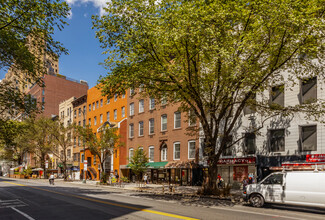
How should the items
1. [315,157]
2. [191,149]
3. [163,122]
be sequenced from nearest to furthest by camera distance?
[315,157] → [191,149] → [163,122]

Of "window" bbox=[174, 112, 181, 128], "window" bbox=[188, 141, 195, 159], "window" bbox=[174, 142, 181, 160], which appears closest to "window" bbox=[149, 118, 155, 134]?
"window" bbox=[174, 112, 181, 128]

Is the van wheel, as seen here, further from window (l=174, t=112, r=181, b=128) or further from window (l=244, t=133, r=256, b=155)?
window (l=174, t=112, r=181, b=128)

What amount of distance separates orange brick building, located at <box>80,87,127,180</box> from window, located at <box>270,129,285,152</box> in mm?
25373

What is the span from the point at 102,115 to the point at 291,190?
4751cm

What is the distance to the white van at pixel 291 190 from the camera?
14547mm

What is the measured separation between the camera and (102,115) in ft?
195

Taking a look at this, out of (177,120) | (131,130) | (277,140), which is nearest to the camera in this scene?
(277,140)

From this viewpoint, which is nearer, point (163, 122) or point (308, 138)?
point (308, 138)

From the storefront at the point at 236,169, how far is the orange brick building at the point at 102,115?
19508 millimetres

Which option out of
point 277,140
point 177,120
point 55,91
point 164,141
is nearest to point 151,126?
point 164,141

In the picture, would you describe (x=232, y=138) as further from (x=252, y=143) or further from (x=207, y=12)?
(x=207, y=12)

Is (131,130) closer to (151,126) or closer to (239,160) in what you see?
(151,126)

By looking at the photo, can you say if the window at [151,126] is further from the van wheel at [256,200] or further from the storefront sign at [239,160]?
the van wheel at [256,200]

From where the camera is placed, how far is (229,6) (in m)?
17.7
